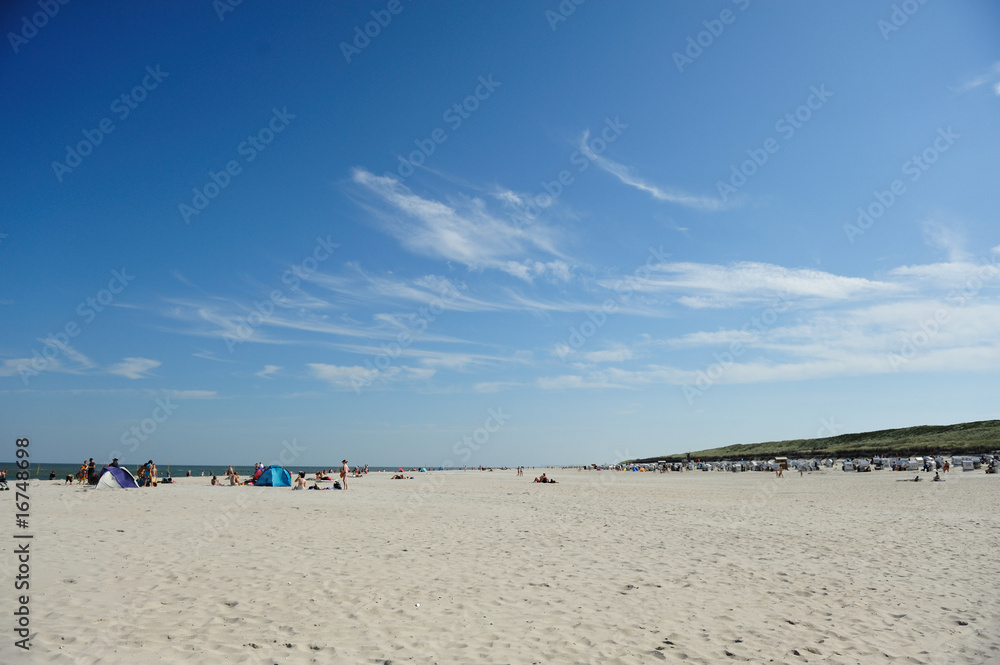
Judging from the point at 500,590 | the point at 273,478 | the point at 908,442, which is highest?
the point at 500,590

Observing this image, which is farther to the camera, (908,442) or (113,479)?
(908,442)

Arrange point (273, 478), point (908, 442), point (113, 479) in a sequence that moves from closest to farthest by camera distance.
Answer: point (113, 479), point (273, 478), point (908, 442)

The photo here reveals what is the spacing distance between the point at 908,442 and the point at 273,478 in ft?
297

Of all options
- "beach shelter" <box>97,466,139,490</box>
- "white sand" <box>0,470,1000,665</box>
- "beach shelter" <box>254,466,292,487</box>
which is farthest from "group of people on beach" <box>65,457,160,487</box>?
"white sand" <box>0,470,1000,665</box>

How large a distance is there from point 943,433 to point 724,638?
337 feet

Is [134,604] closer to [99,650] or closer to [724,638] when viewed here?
[99,650]

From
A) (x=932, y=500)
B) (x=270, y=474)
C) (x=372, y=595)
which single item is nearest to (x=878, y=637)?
(x=372, y=595)

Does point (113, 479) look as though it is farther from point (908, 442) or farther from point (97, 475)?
point (908, 442)

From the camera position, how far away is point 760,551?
11695 millimetres

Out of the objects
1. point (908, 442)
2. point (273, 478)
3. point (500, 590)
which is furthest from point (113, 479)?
point (908, 442)

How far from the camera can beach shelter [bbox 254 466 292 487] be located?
30656mm

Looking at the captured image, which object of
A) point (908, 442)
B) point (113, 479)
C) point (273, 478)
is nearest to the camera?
point (113, 479)

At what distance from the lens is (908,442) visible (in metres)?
79.9

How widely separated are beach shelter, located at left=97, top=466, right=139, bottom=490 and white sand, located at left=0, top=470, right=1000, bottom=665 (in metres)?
11.0
